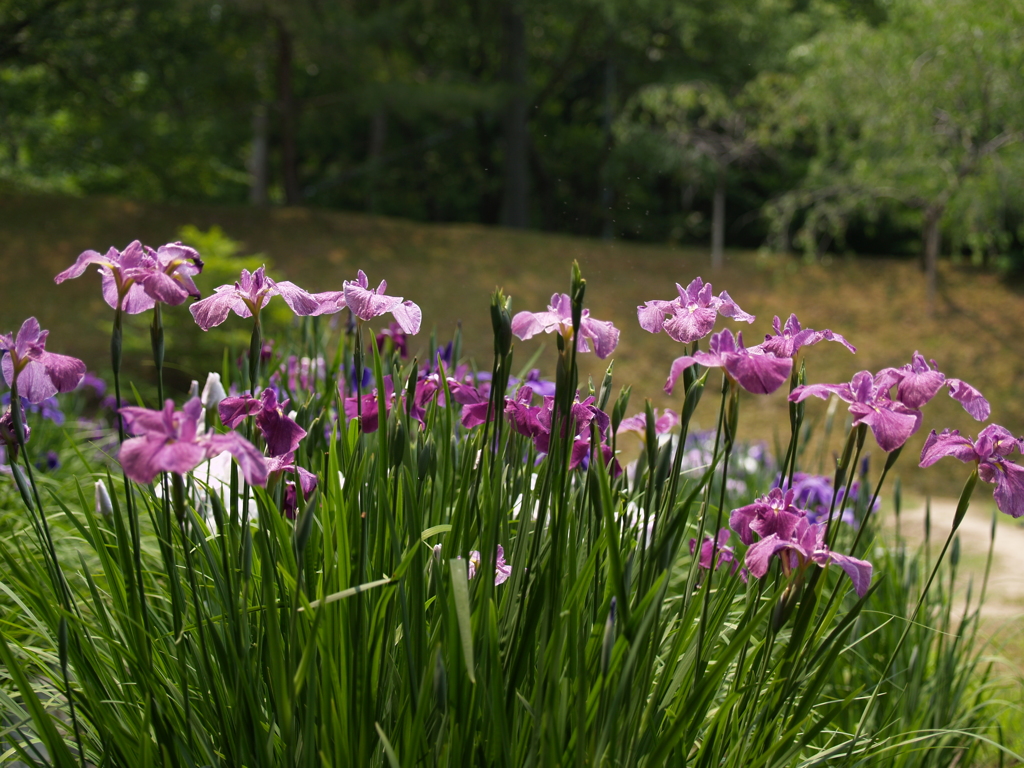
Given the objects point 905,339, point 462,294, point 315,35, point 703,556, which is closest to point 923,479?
point 905,339

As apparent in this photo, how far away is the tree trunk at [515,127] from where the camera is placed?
16562mm

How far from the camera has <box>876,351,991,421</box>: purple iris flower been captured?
3.66ft

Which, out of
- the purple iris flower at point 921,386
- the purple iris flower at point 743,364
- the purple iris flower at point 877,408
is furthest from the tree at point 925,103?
the purple iris flower at point 743,364

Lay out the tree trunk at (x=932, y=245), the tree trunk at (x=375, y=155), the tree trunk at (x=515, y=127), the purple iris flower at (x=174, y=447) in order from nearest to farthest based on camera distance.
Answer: the purple iris flower at (x=174, y=447) → the tree trunk at (x=932, y=245) → the tree trunk at (x=515, y=127) → the tree trunk at (x=375, y=155)

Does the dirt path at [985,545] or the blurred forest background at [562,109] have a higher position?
the blurred forest background at [562,109]

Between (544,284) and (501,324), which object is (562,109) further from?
(501,324)

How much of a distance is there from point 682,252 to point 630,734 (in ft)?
52.5

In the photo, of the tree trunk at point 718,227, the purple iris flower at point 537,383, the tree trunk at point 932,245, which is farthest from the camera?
the tree trunk at point 718,227

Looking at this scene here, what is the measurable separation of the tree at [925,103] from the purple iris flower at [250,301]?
1108 cm

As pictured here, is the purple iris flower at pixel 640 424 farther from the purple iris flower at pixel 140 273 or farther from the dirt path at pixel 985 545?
the dirt path at pixel 985 545

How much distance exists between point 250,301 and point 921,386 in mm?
983

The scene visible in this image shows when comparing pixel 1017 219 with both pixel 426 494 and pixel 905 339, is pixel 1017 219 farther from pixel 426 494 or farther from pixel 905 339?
pixel 426 494

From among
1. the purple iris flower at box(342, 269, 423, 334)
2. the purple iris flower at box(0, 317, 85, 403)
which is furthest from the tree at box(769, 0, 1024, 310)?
the purple iris flower at box(0, 317, 85, 403)

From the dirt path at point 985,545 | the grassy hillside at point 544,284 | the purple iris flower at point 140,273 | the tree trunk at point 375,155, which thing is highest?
the tree trunk at point 375,155
